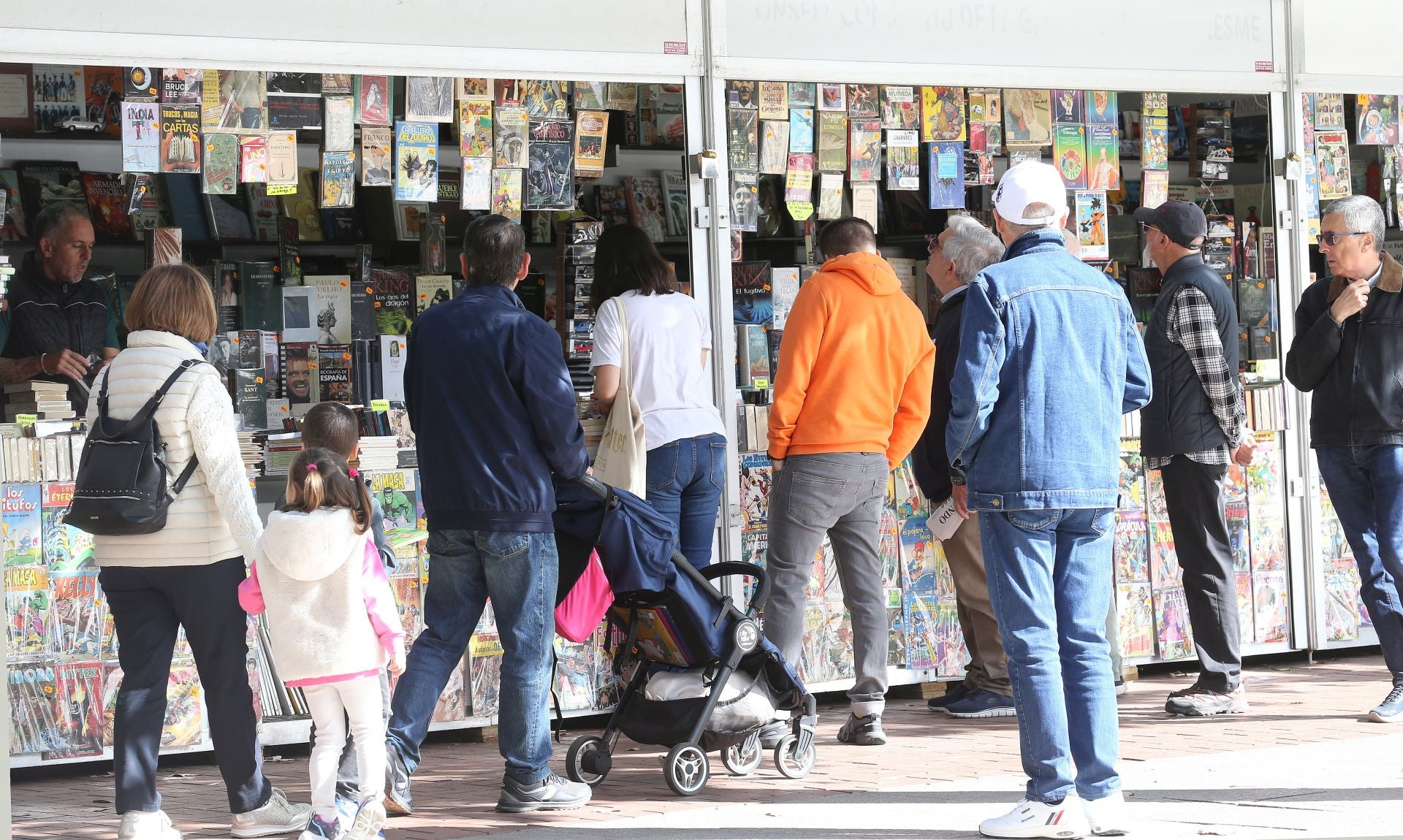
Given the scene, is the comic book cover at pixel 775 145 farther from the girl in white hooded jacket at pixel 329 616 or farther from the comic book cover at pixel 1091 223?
the girl in white hooded jacket at pixel 329 616

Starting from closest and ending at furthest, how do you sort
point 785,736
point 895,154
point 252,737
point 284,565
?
point 284,565, point 252,737, point 785,736, point 895,154

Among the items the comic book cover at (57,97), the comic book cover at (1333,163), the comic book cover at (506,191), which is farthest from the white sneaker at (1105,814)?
the comic book cover at (57,97)

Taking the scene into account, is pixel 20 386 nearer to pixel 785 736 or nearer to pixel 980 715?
pixel 785 736

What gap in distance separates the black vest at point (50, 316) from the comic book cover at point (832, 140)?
2.96m

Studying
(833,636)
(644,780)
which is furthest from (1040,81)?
(644,780)

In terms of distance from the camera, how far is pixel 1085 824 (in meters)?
4.38

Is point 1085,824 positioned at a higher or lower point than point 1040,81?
lower

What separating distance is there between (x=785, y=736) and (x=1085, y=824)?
3.91 feet

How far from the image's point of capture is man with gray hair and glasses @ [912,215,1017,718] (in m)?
6.32

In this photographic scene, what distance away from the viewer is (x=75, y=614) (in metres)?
5.76

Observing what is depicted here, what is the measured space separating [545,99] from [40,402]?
7.16 feet

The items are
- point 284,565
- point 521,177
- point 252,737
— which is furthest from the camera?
point 521,177

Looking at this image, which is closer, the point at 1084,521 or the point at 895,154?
the point at 1084,521

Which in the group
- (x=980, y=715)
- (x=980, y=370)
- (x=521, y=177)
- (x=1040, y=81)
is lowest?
(x=980, y=715)
